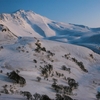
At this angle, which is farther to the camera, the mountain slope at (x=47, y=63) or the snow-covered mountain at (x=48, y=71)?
the mountain slope at (x=47, y=63)

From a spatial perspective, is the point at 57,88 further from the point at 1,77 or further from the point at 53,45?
the point at 53,45

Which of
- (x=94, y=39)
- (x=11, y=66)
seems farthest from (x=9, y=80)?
(x=94, y=39)

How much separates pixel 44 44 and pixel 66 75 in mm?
18025

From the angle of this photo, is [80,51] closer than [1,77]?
No

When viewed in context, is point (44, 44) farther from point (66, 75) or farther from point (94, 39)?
point (94, 39)

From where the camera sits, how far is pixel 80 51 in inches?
2450

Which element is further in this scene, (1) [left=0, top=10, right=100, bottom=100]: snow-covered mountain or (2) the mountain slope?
(2) the mountain slope

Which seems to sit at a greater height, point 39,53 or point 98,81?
point 39,53

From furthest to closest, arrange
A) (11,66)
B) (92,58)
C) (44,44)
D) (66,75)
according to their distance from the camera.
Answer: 1. (92,58)
2. (44,44)
3. (66,75)
4. (11,66)

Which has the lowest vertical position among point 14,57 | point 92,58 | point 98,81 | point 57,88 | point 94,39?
point 57,88

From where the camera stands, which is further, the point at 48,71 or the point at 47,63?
the point at 47,63

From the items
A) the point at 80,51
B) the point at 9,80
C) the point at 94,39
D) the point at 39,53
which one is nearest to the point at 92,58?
the point at 80,51

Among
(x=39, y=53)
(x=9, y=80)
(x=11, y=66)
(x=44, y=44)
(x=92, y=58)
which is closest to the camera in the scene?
(x=9, y=80)

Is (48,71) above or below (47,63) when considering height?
below
